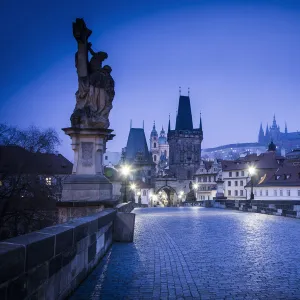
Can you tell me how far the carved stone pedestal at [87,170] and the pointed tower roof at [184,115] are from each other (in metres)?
116

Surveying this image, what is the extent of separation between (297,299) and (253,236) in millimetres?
7667

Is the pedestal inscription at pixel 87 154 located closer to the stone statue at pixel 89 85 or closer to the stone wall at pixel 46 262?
the stone statue at pixel 89 85

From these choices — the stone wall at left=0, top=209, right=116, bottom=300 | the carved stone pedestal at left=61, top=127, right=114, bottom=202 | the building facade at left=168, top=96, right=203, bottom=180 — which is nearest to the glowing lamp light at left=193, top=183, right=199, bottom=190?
the building facade at left=168, top=96, right=203, bottom=180

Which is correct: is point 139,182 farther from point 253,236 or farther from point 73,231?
point 73,231

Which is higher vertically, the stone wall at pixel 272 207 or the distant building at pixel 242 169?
the distant building at pixel 242 169

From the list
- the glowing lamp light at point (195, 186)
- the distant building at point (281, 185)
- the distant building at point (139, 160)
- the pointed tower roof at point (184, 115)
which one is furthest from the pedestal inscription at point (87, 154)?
the pointed tower roof at point (184, 115)

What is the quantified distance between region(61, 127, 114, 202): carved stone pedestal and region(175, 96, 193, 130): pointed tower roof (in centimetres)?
11647

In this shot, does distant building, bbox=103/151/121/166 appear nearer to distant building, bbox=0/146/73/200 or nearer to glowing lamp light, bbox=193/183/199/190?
glowing lamp light, bbox=193/183/199/190

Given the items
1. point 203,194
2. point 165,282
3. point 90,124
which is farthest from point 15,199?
point 203,194

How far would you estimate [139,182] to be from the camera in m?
110

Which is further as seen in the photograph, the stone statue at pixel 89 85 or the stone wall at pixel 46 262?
the stone statue at pixel 89 85

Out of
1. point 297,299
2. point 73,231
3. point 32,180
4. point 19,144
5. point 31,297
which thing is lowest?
point 297,299

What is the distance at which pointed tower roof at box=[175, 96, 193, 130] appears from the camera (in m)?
128

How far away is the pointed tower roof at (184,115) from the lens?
12812cm
